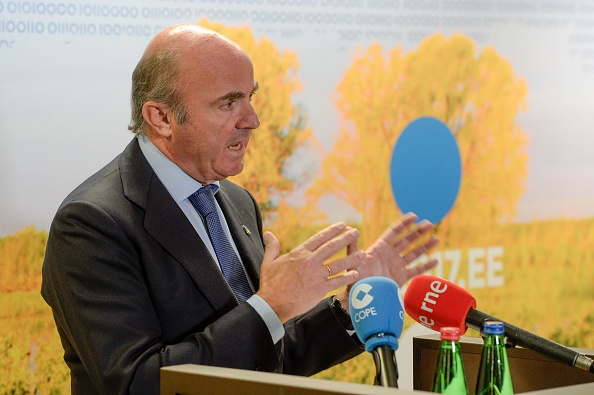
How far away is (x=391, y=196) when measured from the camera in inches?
189

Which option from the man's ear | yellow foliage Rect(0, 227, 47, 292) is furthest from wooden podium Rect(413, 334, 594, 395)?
yellow foliage Rect(0, 227, 47, 292)

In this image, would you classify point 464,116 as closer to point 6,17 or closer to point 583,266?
point 583,266

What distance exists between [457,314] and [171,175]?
0.97 meters

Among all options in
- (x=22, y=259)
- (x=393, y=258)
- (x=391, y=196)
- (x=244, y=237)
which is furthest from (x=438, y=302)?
(x=391, y=196)

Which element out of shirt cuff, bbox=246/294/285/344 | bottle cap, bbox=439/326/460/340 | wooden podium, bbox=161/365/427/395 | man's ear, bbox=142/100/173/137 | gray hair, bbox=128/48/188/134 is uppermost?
gray hair, bbox=128/48/188/134

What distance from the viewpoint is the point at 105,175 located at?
Result: 2.46 m

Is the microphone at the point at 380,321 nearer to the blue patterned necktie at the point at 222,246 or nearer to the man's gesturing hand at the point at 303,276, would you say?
the man's gesturing hand at the point at 303,276

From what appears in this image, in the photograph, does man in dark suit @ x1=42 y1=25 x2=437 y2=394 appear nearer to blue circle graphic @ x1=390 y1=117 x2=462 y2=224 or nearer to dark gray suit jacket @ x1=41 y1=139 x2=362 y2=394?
dark gray suit jacket @ x1=41 y1=139 x2=362 y2=394

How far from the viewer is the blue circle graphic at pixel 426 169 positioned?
4820 mm

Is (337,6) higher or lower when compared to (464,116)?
higher

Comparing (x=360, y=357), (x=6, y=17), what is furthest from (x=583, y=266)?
(x=6, y=17)

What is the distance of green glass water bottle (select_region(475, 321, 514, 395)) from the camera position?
168 centimetres

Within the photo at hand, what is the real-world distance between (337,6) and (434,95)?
76cm

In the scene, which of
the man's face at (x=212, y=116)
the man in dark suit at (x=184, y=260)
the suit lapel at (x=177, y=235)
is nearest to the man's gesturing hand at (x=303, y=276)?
the man in dark suit at (x=184, y=260)
